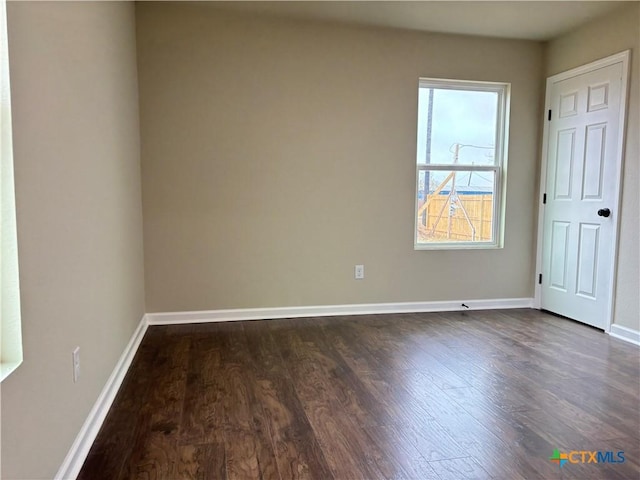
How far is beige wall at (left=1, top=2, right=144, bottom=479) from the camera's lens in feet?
4.03

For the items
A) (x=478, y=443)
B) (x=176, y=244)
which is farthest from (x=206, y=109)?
(x=478, y=443)

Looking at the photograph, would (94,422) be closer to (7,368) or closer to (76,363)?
(76,363)

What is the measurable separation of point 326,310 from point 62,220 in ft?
8.48

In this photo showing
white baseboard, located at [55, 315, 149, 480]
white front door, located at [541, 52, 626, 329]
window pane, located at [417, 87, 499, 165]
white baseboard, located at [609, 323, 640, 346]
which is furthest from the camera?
window pane, located at [417, 87, 499, 165]

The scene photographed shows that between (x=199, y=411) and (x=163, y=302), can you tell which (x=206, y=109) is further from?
(x=199, y=411)

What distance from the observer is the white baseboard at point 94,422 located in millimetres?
1560

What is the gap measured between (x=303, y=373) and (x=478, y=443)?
1.08 meters

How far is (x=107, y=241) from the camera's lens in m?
2.28

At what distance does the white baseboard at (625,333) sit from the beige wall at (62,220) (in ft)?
11.7

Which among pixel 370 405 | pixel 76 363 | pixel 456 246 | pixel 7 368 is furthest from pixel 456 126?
pixel 7 368

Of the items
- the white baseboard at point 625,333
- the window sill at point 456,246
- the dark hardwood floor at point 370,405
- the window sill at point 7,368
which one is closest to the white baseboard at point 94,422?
the dark hardwood floor at point 370,405

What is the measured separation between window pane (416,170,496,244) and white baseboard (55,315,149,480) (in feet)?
8.73

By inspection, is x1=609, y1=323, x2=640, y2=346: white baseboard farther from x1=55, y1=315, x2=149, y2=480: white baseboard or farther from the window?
x1=55, y1=315, x2=149, y2=480: white baseboard

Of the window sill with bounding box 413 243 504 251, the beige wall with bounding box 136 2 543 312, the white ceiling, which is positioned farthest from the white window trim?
the window sill with bounding box 413 243 504 251
